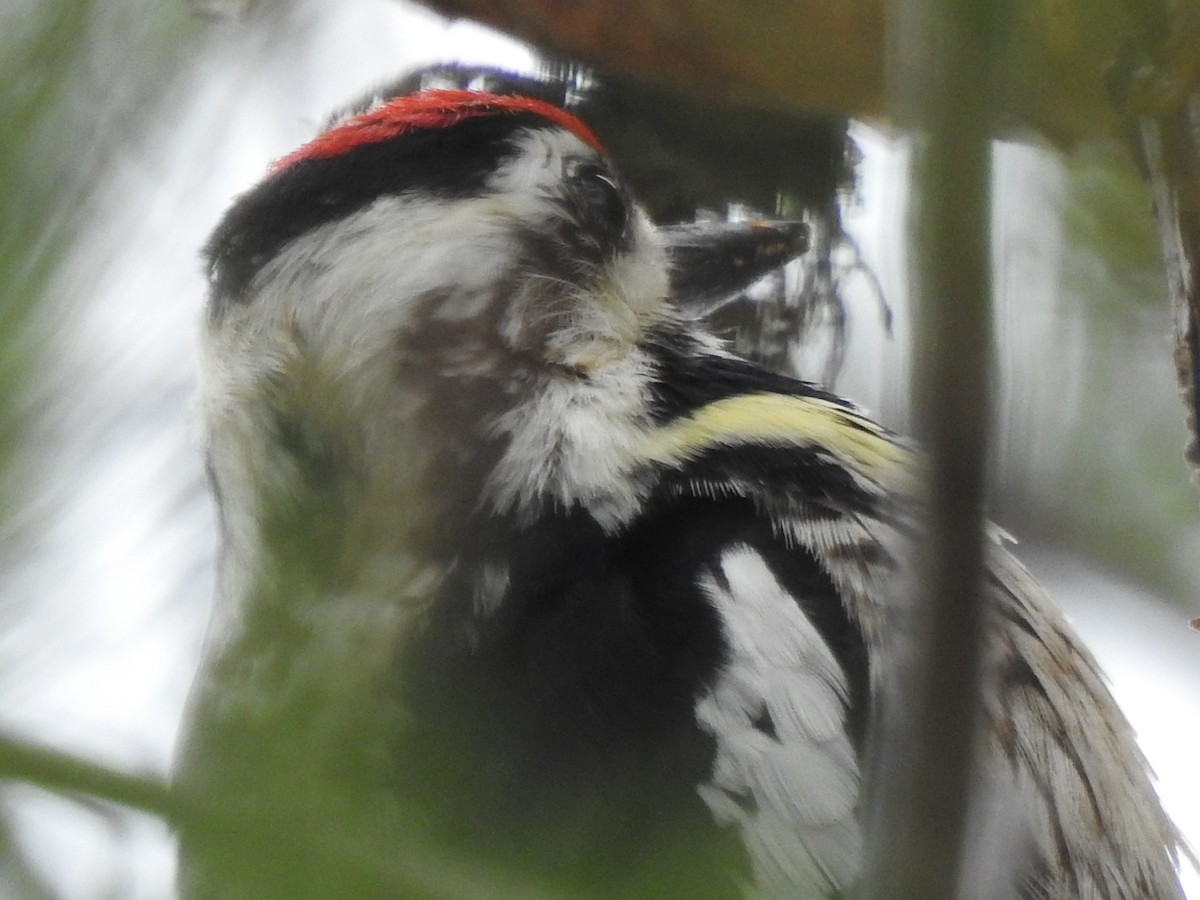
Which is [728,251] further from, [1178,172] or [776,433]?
[1178,172]

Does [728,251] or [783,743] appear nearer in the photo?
[783,743]

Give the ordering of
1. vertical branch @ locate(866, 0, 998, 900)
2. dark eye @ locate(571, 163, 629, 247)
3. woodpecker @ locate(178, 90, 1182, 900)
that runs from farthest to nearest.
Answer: dark eye @ locate(571, 163, 629, 247), woodpecker @ locate(178, 90, 1182, 900), vertical branch @ locate(866, 0, 998, 900)

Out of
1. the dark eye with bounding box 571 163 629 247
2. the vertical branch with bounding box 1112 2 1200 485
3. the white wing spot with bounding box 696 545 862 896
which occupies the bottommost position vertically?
the white wing spot with bounding box 696 545 862 896

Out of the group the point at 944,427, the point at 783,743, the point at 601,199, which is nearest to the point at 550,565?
the point at 783,743

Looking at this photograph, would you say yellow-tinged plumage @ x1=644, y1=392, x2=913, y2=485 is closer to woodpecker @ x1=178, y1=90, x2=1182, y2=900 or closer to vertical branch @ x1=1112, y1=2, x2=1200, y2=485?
woodpecker @ x1=178, y1=90, x2=1182, y2=900

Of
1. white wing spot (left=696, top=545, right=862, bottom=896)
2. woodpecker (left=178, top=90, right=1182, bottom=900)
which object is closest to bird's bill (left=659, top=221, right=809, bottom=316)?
woodpecker (left=178, top=90, right=1182, bottom=900)

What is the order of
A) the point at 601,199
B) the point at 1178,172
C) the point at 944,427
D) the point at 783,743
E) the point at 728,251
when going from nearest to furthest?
the point at 944,427 < the point at 783,743 < the point at 1178,172 < the point at 601,199 < the point at 728,251

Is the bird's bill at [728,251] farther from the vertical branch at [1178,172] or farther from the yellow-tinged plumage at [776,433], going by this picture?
the vertical branch at [1178,172]

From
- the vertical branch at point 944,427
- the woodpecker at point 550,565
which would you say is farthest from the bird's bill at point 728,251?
the vertical branch at point 944,427
